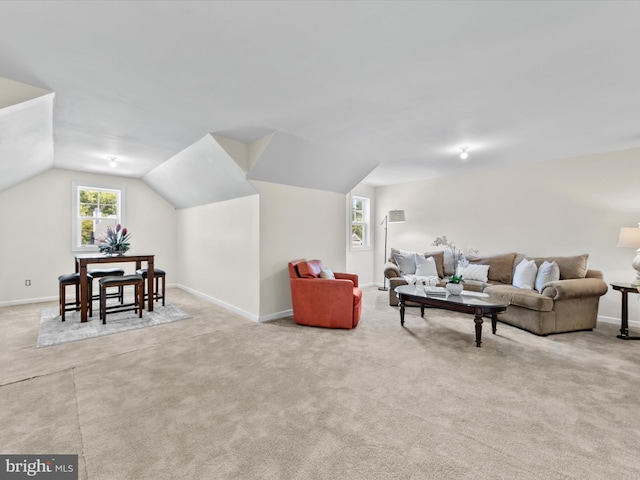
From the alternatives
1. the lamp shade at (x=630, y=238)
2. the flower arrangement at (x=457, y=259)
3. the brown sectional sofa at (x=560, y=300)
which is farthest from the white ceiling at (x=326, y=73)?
the brown sectional sofa at (x=560, y=300)

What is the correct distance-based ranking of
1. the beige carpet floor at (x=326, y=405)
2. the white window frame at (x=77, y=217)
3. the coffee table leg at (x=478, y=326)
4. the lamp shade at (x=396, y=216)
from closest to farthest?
the beige carpet floor at (x=326, y=405), the coffee table leg at (x=478, y=326), the white window frame at (x=77, y=217), the lamp shade at (x=396, y=216)

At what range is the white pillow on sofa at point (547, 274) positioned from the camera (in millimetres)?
3904

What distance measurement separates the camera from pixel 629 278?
13.0ft

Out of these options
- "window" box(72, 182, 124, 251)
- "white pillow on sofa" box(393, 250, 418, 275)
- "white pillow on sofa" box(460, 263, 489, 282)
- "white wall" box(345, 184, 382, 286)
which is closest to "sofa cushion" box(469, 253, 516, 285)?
"white pillow on sofa" box(460, 263, 489, 282)

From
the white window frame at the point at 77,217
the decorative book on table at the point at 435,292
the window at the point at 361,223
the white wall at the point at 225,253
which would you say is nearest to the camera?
the decorative book on table at the point at 435,292

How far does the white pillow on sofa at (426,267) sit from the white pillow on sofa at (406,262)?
0.12 metres

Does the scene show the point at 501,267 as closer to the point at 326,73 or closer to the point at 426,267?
the point at 426,267

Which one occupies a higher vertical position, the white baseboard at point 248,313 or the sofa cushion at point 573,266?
the sofa cushion at point 573,266

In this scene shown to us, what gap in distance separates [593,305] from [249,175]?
4.82 m

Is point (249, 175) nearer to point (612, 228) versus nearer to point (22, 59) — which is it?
point (22, 59)

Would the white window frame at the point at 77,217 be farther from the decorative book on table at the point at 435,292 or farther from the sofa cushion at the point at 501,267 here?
the sofa cushion at the point at 501,267

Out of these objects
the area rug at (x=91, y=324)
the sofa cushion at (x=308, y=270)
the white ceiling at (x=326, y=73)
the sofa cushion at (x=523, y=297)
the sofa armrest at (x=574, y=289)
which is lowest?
the area rug at (x=91, y=324)

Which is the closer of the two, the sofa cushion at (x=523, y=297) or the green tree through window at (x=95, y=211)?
the sofa cushion at (x=523, y=297)

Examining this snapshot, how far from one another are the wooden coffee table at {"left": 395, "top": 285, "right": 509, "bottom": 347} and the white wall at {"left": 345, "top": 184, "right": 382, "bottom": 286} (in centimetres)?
267
